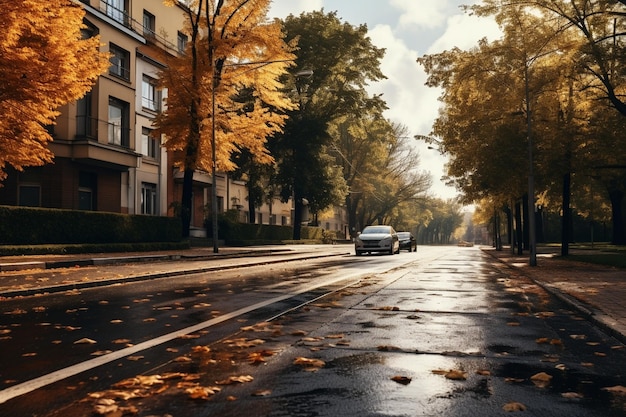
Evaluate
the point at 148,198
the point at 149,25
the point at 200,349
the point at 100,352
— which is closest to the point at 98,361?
the point at 100,352

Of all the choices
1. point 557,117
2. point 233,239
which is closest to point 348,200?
point 233,239

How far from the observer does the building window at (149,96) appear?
121 feet

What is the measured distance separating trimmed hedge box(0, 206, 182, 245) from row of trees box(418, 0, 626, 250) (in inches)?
632

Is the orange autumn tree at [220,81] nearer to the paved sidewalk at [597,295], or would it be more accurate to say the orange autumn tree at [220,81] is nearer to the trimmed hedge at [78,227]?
the trimmed hedge at [78,227]

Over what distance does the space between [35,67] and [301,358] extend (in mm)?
15039

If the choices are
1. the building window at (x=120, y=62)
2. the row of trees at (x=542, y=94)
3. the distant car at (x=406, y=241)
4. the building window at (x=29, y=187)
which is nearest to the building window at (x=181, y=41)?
the building window at (x=120, y=62)

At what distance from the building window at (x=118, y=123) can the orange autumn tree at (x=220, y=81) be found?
15.9 ft

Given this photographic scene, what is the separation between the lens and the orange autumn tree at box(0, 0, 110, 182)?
629 inches

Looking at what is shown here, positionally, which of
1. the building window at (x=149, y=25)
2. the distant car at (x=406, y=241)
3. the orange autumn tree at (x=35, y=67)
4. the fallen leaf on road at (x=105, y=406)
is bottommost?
the fallen leaf on road at (x=105, y=406)

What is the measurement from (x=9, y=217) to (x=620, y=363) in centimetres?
2132

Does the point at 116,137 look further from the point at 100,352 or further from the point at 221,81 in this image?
the point at 100,352

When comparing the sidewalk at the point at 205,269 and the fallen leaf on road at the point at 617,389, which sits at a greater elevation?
the sidewalk at the point at 205,269

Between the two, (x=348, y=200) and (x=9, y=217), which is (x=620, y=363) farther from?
(x=348, y=200)

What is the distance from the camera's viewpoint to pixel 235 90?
30000 millimetres
